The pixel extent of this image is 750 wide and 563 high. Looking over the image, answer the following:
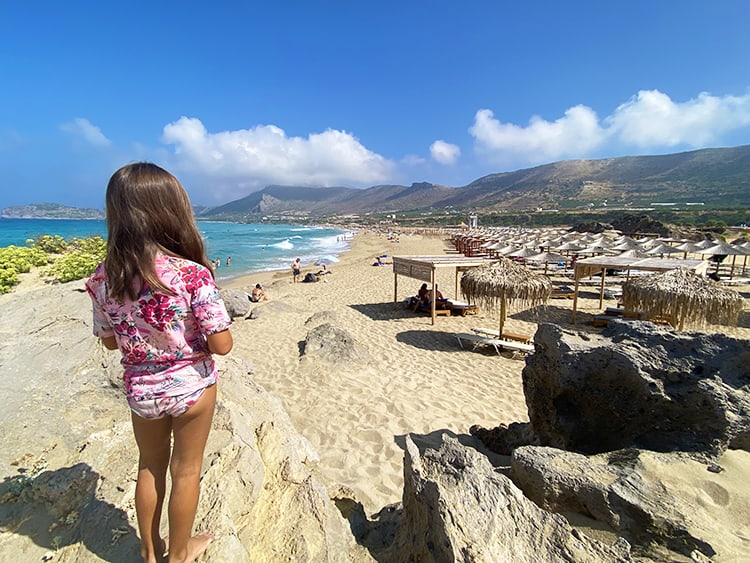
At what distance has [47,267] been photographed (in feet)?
29.7

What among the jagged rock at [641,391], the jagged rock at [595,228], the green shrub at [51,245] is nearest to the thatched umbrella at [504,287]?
the jagged rock at [641,391]

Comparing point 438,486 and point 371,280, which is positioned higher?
point 438,486

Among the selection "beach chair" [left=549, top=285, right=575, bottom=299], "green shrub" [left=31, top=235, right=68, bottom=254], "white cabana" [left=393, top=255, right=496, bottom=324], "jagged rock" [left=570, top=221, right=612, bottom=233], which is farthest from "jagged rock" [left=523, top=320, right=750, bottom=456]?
"jagged rock" [left=570, top=221, right=612, bottom=233]

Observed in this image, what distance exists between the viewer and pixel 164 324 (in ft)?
4.49

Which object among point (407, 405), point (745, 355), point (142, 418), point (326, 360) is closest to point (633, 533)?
point (745, 355)

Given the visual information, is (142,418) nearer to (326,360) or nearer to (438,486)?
(438,486)

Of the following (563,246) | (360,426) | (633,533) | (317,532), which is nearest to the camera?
(633,533)

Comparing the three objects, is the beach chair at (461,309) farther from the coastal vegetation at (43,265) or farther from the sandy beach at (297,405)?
the coastal vegetation at (43,265)

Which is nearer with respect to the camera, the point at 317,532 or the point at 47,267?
the point at 317,532

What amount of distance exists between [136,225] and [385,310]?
36.2ft

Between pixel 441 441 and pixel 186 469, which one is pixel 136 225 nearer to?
pixel 186 469

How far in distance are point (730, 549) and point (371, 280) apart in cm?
1750

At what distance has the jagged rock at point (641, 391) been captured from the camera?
103 inches

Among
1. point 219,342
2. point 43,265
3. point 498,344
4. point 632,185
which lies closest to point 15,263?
point 43,265
